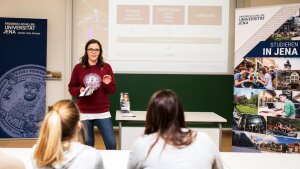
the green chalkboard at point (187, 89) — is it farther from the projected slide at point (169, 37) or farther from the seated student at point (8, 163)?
the seated student at point (8, 163)

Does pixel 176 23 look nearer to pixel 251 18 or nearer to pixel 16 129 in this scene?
pixel 251 18

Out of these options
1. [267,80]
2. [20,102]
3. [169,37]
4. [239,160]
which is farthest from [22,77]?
[239,160]

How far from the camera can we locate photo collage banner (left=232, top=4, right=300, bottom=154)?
413 cm

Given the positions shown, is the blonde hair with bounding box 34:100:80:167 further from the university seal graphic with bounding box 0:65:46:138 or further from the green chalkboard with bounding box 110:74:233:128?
the university seal graphic with bounding box 0:65:46:138

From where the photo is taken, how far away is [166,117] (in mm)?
1651

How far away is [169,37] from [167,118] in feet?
12.8

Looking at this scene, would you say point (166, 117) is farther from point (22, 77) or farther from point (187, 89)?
point (22, 77)

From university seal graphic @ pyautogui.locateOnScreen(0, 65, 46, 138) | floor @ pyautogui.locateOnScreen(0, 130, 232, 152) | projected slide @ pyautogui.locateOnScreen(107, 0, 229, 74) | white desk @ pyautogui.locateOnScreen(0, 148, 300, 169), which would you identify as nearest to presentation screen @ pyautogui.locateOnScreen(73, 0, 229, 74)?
projected slide @ pyautogui.locateOnScreen(107, 0, 229, 74)

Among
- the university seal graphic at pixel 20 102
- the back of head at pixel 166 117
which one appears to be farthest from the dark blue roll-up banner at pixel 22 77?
the back of head at pixel 166 117

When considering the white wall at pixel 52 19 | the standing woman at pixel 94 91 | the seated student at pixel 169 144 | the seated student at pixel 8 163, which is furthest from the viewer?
the white wall at pixel 52 19

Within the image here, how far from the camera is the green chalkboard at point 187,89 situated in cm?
544

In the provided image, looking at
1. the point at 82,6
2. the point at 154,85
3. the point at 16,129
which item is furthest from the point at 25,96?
the point at 154,85

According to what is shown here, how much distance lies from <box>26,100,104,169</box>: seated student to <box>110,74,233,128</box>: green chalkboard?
374 cm

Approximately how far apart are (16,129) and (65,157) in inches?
168
